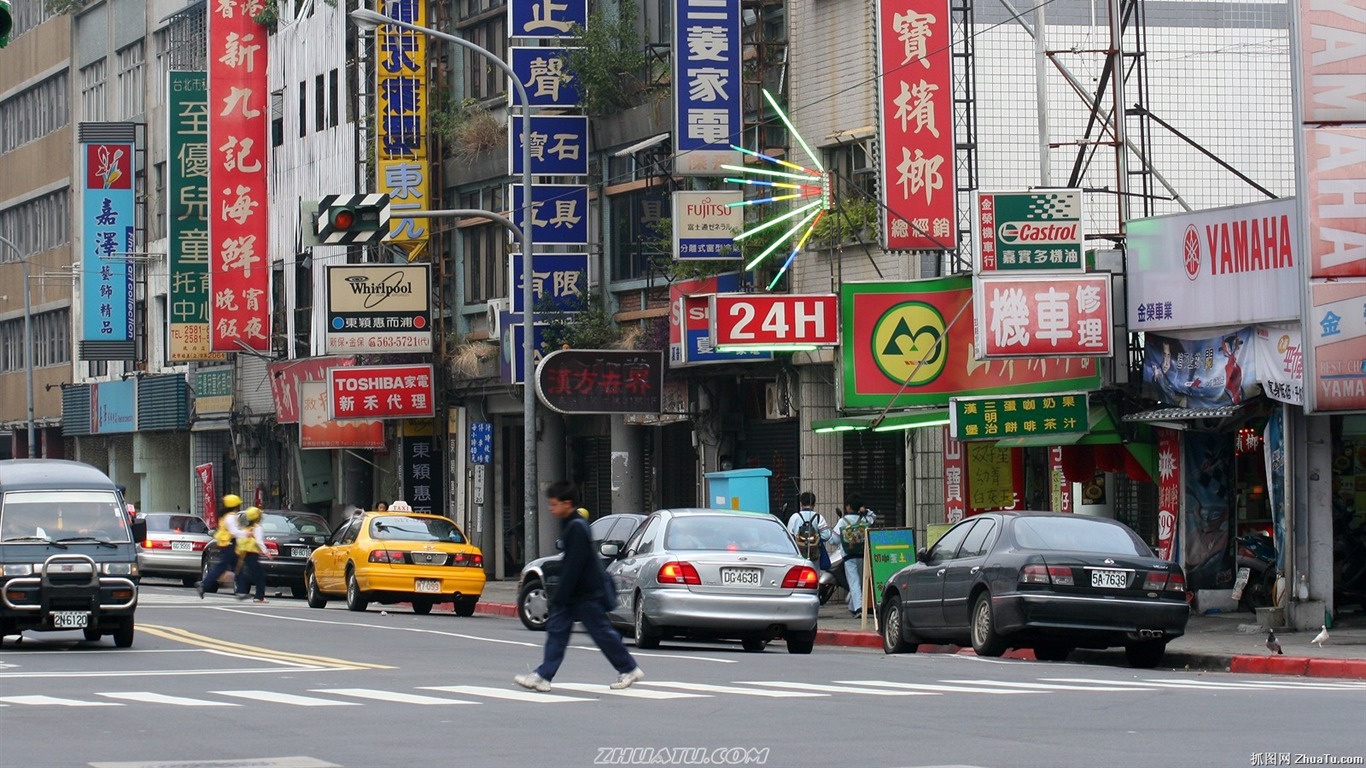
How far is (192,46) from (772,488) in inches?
1191

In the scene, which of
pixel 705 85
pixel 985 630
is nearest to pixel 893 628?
pixel 985 630

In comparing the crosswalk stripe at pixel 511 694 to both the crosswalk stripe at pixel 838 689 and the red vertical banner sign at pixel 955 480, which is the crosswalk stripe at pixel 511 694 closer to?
the crosswalk stripe at pixel 838 689

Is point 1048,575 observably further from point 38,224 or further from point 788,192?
point 38,224

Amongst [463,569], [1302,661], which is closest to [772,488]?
[463,569]

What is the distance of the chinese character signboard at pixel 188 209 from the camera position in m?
53.5

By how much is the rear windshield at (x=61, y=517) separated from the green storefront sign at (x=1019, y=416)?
10.1 meters

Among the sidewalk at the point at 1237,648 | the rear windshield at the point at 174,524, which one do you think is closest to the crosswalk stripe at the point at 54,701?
the sidewalk at the point at 1237,648

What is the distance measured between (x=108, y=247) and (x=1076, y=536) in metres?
46.6

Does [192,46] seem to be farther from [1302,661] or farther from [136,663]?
[1302,661]

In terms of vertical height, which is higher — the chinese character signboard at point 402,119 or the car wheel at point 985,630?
the chinese character signboard at point 402,119

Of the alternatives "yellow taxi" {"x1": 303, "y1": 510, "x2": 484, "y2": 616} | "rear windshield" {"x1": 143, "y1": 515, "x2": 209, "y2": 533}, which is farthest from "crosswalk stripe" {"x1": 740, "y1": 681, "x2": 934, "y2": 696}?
"rear windshield" {"x1": 143, "y1": 515, "x2": 209, "y2": 533}

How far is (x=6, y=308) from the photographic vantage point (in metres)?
75.2

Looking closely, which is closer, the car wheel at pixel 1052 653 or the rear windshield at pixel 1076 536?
the rear windshield at pixel 1076 536

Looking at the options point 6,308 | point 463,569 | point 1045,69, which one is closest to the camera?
point 1045,69
